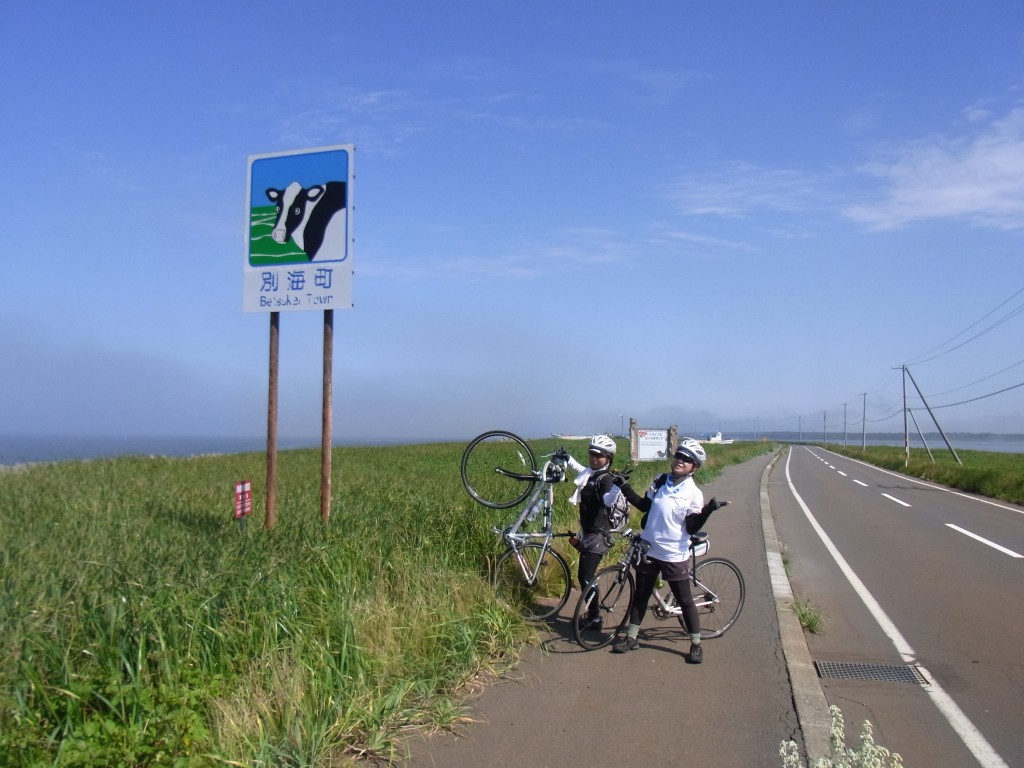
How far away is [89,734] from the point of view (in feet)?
11.1

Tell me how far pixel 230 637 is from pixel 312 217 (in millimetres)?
3943

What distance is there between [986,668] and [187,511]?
6893 mm

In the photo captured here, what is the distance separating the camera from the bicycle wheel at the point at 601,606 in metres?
5.97

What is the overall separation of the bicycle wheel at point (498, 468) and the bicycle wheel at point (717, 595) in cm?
163

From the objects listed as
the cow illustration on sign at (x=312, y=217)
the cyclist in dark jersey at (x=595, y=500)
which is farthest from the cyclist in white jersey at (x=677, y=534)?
the cow illustration on sign at (x=312, y=217)

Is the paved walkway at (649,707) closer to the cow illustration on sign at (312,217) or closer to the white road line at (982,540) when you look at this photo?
the cow illustration on sign at (312,217)

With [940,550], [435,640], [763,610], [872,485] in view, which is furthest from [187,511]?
[872,485]

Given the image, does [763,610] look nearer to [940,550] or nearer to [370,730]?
[370,730]

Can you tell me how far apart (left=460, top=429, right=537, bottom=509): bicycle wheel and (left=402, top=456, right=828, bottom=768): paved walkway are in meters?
1.24

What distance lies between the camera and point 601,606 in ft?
20.1

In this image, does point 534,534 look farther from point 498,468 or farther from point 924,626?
point 924,626

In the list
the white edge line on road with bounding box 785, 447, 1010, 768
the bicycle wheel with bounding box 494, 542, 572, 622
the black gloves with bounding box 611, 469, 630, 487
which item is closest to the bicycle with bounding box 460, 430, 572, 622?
the bicycle wheel with bounding box 494, 542, 572, 622

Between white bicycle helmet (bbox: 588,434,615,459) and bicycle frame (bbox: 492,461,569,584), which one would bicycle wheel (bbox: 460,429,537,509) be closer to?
bicycle frame (bbox: 492,461,569,584)

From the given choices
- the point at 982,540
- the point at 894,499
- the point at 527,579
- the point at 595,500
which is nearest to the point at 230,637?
the point at 527,579
